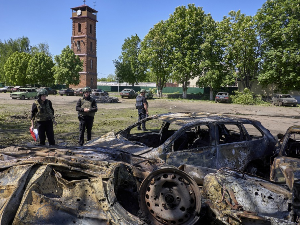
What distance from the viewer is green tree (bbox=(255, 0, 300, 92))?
30.9 m

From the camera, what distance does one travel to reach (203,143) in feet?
17.4

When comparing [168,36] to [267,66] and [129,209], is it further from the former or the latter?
[129,209]

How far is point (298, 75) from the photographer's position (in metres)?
31.4

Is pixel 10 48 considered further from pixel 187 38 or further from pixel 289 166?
pixel 289 166

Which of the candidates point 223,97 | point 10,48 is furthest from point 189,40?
point 10,48

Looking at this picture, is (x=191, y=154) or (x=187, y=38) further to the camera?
(x=187, y=38)

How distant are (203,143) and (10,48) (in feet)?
239

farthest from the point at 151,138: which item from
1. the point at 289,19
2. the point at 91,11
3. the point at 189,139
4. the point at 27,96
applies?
the point at 91,11

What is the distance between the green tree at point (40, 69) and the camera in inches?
2127

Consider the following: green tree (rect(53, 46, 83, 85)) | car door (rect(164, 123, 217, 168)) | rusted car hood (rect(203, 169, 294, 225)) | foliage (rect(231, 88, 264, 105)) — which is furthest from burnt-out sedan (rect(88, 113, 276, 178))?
green tree (rect(53, 46, 83, 85))

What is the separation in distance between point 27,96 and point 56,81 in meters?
20.2

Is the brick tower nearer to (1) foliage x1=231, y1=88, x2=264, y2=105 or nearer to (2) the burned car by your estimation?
(1) foliage x1=231, y1=88, x2=264, y2=105

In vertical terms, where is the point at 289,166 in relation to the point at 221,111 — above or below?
above

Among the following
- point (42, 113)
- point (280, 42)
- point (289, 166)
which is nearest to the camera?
point (289, 166)
